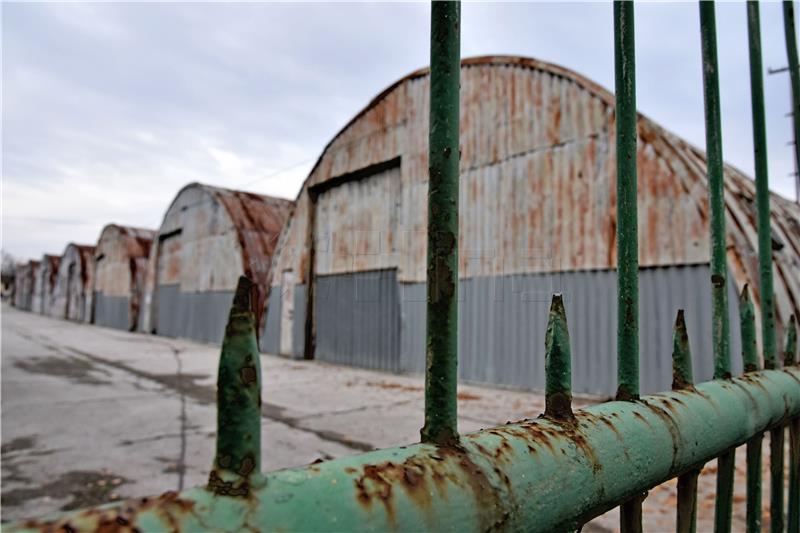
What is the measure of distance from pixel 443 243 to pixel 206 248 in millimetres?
18909

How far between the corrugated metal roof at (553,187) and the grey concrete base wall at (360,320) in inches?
29.9

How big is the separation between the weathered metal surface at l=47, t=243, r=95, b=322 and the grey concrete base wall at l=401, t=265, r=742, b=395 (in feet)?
98.5

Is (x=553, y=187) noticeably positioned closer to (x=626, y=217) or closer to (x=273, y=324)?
(x=626, y=217)

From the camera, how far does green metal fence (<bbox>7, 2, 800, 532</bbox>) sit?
38 centimetres

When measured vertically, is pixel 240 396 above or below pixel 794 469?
above

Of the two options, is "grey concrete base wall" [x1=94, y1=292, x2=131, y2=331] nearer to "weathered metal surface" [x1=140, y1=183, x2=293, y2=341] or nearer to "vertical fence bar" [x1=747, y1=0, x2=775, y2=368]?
"weathered metal surface" [x1=140, y1=183, x2=293, y2=341]

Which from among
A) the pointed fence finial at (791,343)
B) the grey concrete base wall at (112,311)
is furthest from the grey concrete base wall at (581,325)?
the grey concrete base wall at (112,311)

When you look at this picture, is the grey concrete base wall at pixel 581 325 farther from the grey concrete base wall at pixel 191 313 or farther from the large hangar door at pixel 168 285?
the large hangar door at pixel 168 285

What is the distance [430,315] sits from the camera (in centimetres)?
56

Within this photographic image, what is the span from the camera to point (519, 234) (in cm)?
848

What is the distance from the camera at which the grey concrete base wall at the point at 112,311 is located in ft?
84.3

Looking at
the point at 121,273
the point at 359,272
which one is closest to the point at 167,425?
the point at 359,272

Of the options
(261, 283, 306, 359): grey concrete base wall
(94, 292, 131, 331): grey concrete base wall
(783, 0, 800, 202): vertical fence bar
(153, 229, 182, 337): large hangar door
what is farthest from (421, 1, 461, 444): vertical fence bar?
(94, 292, 131, 331): grey concrete base wall

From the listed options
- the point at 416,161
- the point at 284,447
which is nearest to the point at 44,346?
the point at 416,161
